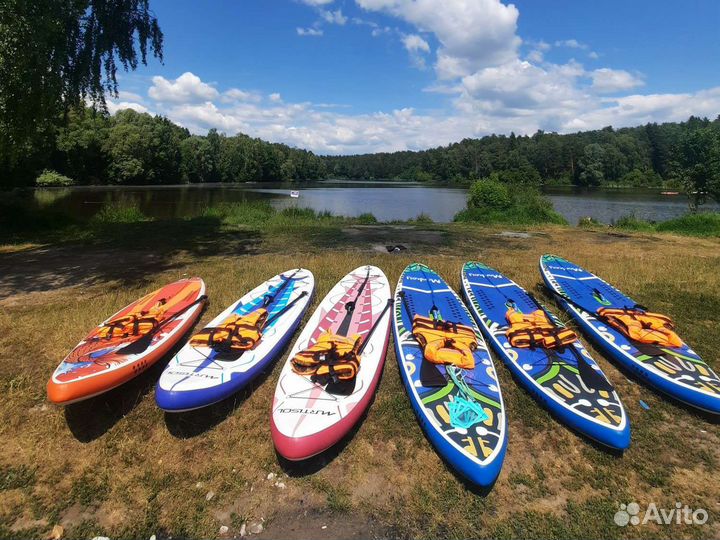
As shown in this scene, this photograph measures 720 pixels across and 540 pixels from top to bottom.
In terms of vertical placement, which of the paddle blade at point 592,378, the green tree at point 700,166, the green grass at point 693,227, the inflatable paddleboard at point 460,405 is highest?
the green tree at point 700,166

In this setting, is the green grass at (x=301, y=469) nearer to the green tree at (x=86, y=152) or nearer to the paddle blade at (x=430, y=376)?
the paddle blade at (x=430, y=376)

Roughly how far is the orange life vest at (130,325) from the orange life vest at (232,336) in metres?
0.70

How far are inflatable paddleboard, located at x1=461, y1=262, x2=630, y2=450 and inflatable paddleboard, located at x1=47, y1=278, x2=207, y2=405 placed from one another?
4110 mm

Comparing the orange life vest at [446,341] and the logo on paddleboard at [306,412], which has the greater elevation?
the orange life vest at [446,341]

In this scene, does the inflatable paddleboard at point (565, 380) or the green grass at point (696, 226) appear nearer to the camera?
the inflatable paddleboard at point (565, 380)

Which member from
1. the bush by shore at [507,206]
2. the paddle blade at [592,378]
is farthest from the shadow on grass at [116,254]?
the bush by shore at [507,206]

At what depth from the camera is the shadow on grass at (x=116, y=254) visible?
743 centimetres

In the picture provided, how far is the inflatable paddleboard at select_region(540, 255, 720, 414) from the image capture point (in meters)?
3.68

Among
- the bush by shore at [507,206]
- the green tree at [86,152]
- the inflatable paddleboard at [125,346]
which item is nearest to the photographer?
the inflatable paddleboard at [125,346]

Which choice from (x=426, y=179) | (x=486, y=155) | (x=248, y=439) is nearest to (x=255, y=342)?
(x=248, y=439)

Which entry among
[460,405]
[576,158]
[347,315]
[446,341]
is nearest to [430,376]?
[460,405]

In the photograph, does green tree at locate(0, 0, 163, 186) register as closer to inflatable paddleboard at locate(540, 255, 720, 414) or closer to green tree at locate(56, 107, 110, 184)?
inflatable paddleboard at locate(540, 255, 720, 414)

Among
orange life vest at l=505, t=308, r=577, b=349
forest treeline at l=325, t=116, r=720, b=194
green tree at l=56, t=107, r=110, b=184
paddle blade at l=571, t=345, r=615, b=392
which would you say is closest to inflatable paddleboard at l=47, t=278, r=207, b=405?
orange life vest at l=505, t=308, r=577, b=349

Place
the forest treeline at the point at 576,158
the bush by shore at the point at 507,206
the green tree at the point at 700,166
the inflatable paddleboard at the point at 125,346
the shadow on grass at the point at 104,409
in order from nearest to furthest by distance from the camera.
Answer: the inflatable paddleboard at the point at 125,346 → the shadow on grass at the point at 104,409 → the bush by shore at the point at 507,206 → the green tree at the point at 700,166 → the forest treeline at the point at 576,158
